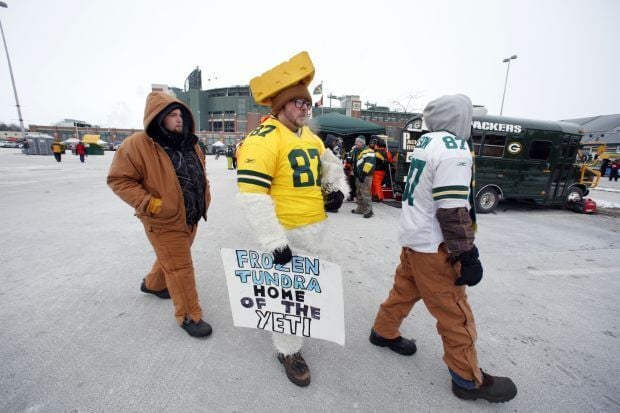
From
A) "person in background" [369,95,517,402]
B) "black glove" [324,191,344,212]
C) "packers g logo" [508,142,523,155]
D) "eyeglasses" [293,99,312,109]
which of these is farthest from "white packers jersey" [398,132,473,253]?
"packers g logo" [508,142,523,155]

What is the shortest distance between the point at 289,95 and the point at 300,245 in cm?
97

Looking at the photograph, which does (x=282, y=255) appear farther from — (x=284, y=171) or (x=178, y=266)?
(x=178, y=266)

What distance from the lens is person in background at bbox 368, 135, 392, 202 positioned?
8484 mm

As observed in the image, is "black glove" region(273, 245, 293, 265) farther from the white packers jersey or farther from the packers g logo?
the packers g logo

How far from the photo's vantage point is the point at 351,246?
15.2 ft

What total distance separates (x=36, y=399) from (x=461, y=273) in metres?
2.69

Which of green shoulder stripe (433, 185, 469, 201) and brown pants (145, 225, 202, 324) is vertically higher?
green shoulder stripe (433, 185, 469, 201)

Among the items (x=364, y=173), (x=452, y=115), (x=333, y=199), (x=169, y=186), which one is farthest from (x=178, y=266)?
(x=364, y=173)

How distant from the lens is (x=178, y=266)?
2.26 m

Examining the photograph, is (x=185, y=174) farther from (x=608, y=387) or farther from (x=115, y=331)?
(x=608, y=387)

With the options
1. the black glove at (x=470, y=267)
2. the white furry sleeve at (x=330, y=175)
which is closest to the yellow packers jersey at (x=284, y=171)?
the white furry sleeve at (x=330, y=175)

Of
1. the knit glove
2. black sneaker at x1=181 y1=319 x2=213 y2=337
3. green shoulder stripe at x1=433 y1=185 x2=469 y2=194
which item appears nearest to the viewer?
green shoulder stripe at x1=433 y1=185 x2=469 y2=194

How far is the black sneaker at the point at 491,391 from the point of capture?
1.79 m

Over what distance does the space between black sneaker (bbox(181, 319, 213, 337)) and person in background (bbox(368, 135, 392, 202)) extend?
6842 mm
